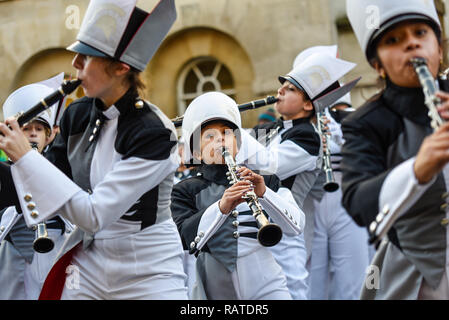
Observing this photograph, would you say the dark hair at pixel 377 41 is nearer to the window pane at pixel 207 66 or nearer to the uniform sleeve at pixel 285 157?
the uniform sleeve at pixel 285 157

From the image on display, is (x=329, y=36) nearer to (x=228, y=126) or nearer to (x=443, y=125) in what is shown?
(x=228, y=126)

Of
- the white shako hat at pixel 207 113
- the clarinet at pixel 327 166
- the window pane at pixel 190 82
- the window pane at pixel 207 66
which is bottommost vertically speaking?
the white shako hat at pixel 207 113

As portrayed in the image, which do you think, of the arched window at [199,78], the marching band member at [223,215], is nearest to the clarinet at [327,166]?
the marching band member at [223,215]

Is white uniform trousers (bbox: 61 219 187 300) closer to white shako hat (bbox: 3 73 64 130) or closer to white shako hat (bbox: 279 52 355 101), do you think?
white shako hat (bbox: 3 73 64 130)

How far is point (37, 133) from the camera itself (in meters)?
5.32

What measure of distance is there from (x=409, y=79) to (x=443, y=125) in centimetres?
42

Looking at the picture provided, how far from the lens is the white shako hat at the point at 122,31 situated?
129 inches

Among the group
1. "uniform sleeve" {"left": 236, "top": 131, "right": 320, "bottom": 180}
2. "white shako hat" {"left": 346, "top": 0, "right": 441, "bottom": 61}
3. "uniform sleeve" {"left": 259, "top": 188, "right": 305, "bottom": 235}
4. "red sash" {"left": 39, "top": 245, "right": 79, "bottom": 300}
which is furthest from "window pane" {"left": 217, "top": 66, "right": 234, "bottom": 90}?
"white shako hat" {"left": 346, "top": 0, "right": 441, "bottom": 61}

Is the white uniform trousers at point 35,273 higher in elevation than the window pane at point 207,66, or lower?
lower

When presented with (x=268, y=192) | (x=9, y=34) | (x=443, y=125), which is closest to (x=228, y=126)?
(x=268, y=192)

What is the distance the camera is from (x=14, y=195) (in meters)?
3.99

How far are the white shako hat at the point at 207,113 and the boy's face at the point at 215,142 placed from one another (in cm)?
6

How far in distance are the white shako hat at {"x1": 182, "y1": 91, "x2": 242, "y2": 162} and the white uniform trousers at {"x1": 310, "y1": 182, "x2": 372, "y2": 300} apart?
2.03 m

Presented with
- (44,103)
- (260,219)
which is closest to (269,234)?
(260,219)
